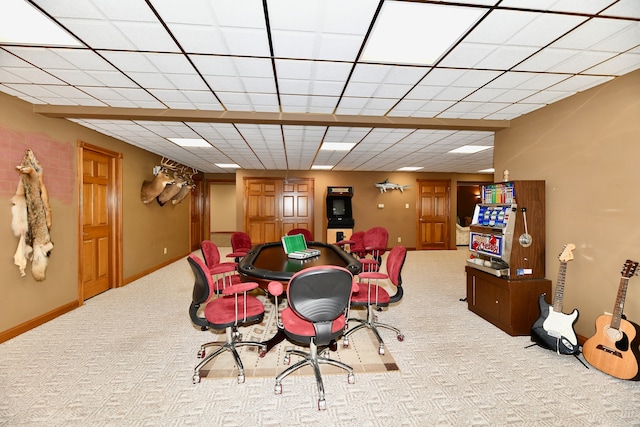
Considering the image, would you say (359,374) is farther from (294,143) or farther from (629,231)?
(294,143)

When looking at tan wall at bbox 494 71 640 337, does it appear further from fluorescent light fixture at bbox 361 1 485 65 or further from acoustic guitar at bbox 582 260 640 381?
fluorescent light fixture at bbox 361 1 485 65

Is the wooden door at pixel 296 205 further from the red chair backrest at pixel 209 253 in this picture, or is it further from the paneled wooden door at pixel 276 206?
the red chair backrest at pixel 209 253

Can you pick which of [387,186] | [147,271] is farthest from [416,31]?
[387,186]

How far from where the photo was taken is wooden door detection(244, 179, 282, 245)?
29.2ft

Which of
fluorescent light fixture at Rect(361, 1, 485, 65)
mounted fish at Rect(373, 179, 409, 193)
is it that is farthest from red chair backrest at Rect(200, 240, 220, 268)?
mounted fish at Rect(373, 179, 409, 193)

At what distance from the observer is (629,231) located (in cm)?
260

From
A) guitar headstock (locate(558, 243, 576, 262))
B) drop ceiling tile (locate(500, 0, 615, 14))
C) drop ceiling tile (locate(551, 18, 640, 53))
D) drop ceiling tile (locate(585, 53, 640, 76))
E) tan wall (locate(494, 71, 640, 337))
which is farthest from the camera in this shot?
guitar headstock (locate(558, 243, 576, 262))

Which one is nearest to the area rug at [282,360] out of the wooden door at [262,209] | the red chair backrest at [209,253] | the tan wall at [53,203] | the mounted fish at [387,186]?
the red chair backrest at [209,253]

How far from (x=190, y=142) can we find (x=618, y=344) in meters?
6.05

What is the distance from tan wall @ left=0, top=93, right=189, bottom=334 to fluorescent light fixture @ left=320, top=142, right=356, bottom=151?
12.0ft

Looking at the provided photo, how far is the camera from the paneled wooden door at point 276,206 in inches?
352

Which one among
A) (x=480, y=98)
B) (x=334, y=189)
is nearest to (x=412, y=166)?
(x=334, y=189)

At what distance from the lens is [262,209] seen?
8961 millimetres

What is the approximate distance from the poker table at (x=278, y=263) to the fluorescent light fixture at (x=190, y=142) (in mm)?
2272
